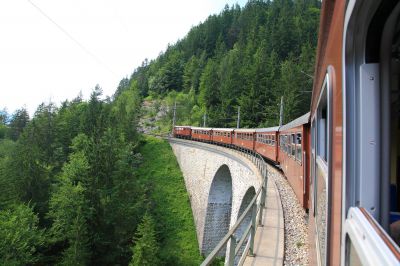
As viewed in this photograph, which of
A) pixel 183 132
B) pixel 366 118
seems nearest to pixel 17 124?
pixel 183 132

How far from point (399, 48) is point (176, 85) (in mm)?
97523

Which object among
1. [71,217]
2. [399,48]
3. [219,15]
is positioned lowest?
[71,217]

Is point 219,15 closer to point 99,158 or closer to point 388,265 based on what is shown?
point 99,158

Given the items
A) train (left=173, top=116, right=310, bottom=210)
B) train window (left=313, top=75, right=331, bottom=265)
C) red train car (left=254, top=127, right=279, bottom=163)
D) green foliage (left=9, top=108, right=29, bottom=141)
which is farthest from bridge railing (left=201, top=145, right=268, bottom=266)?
green foliage (left=9, top=108, right=29, bottom=141)

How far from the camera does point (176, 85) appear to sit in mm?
97812

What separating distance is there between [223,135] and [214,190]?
199 inches

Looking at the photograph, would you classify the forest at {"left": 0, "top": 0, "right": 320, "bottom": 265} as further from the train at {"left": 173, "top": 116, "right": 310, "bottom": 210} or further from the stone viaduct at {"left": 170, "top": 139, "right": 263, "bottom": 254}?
the train at {"left": 173, "top": 116, "right": 310, "bottom": 210}

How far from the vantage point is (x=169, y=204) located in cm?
3428

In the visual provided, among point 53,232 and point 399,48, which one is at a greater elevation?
point 399,48

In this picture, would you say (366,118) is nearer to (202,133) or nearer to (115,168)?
(115,168)

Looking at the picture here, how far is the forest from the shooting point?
73.1ft

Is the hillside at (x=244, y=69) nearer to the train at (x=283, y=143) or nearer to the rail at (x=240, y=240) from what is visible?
the train at (x=283, y=143)

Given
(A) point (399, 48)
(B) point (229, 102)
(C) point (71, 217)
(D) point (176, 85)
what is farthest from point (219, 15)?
(A) point (399, 48)

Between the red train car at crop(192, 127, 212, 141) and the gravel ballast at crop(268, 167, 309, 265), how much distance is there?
966 inches
